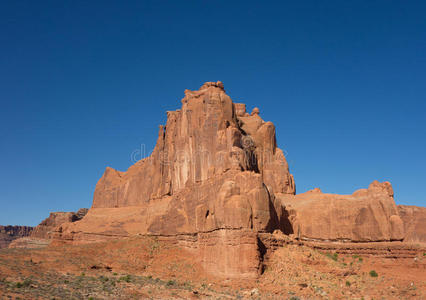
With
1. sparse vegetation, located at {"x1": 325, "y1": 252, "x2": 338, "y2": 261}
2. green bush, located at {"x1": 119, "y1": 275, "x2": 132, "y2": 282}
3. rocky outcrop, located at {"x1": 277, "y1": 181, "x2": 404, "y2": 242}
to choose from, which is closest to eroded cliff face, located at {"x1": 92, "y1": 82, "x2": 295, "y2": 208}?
rocky outcrop, located at {"x1": 277, "y1": 181, "x2": 404, "y2": 242}

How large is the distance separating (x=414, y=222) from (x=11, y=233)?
14422 centimetres

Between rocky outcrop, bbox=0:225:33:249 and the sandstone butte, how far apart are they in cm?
8811

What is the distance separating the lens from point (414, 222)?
6825cm

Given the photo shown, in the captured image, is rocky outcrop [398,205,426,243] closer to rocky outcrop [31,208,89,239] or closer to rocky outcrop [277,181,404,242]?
rocky outcrop [277,181,404,242]

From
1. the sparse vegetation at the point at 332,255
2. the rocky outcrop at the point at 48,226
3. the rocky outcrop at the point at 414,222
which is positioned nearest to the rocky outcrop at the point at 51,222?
the rocky outcrop at the point at 48,226

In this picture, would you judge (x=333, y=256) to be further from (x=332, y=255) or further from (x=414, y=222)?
(x=414, y=222)

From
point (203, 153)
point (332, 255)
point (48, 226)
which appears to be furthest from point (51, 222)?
point (332, 255)

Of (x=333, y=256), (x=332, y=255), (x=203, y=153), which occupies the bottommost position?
(x=333, y=256)

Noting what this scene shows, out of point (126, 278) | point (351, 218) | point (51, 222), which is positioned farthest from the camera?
point (51, 222)

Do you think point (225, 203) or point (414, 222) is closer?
point (225, 203)

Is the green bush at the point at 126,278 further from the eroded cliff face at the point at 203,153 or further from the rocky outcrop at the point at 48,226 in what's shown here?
the rocky outcrop at the point at 48,226

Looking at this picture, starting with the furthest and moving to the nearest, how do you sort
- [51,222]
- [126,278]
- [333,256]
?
[51,222], [333,256], [126,278]

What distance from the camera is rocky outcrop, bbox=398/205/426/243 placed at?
65250 millimetres

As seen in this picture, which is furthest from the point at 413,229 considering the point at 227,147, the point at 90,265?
the point at 90,265
